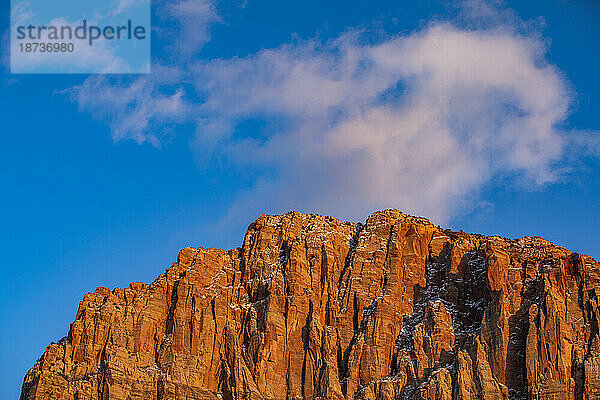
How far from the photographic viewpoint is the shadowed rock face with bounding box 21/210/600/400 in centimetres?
16412

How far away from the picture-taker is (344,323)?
592 ft

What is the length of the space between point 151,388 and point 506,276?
56.6 metres

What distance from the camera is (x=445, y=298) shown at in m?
180

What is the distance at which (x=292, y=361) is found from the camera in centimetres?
17812

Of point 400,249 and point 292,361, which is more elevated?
point 400,249

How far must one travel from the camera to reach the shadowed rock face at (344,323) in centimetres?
16412

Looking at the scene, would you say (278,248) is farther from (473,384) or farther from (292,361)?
(473,384)

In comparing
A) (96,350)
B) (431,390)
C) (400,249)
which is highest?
(400,249)

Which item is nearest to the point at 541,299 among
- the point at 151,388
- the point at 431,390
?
the point at 431,390

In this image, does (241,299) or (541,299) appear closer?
(541,299)

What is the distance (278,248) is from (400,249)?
20.3 m

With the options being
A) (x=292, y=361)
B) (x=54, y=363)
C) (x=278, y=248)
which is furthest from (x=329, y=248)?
(x=54, y=363)

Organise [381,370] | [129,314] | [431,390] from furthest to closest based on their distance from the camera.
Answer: [129,314], [381,370], [431,390]

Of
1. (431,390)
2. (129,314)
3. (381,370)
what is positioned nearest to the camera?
(431,390)
